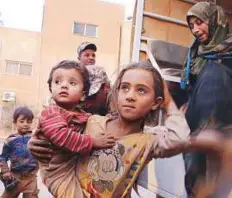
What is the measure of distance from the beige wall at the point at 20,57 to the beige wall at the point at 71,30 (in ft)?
2.67

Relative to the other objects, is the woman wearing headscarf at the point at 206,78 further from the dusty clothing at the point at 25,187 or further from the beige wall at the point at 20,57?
the beige wall at the point at 20,57

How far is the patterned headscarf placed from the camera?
2334 millimetres

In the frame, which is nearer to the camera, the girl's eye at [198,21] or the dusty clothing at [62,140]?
the dusty clothing at [62,140]

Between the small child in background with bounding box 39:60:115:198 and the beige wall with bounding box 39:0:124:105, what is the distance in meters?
19.2

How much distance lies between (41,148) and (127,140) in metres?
0.30

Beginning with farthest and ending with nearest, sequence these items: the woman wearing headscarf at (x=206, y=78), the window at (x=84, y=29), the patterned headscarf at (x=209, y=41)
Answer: the window at (x=84, y=29), the patterned headscarf at (x=209, y=41), the woman wearing headscarf at (x=206, y=78)

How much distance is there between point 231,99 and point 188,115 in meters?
0.24

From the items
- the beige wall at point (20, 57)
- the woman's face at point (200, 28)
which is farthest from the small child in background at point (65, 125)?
the beige wall at point (20, 57)

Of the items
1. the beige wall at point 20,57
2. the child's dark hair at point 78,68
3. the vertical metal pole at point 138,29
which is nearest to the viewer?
the child's dark hair at point 78,68

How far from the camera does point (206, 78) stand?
7.23 ft

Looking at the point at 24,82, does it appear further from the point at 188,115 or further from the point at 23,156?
the point at 188,115

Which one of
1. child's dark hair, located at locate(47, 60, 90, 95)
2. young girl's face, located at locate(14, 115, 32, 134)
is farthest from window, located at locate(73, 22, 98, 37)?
child's dark hair, located at locate(47, 60, 90, 95)

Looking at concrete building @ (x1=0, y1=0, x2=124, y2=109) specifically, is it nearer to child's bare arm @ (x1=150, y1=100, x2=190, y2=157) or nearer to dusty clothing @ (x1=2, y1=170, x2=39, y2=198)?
dusty clothing @ (x1=2, y1=170, x2=39, y2=198)

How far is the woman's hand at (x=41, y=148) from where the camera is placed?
1545 millimetres
